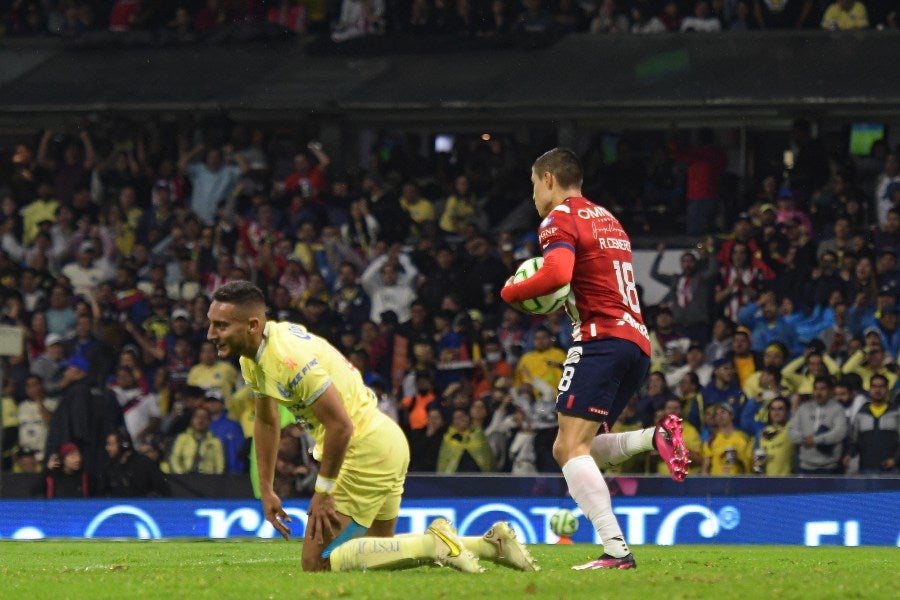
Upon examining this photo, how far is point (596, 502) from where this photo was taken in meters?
9.63

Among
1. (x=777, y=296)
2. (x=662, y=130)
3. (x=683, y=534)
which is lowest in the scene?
(x=683, y=534)

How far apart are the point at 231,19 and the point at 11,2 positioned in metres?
4.00

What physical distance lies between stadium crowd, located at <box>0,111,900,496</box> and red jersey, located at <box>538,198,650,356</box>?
8.35m

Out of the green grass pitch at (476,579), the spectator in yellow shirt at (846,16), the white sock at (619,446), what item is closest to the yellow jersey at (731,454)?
the green grass pitch at (476,579)

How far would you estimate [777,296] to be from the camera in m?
20.4

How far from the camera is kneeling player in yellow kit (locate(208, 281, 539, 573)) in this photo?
909 cm

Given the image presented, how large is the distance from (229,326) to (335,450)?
89 cm

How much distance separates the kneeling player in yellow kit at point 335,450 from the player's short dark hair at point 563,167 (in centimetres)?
166

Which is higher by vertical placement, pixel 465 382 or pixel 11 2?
pixel 11 2

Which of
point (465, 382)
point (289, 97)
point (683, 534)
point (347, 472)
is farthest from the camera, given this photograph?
point (289, 97)

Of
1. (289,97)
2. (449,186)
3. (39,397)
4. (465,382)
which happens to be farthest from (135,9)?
(465,382)

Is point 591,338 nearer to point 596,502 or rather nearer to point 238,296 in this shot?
point 596,502

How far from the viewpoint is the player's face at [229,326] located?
9.22 m

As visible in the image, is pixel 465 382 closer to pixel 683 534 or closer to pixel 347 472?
pixel 683 534
